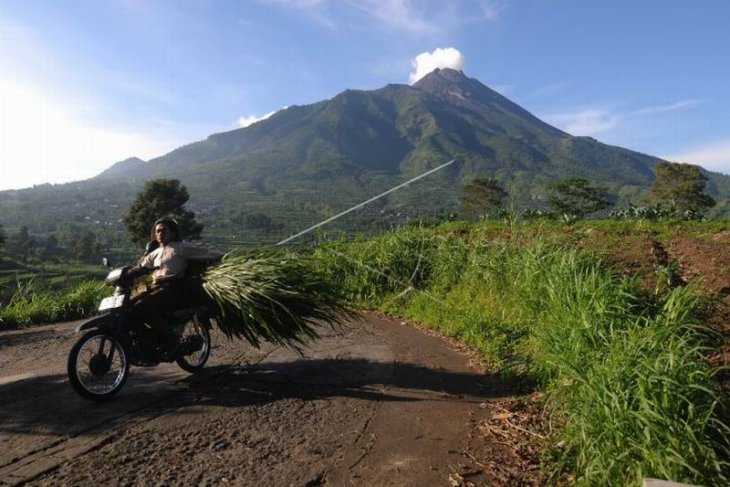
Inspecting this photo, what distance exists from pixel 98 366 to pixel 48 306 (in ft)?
20.4

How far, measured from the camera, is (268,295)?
524 centimetres

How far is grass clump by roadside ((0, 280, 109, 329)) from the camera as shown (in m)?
9.41

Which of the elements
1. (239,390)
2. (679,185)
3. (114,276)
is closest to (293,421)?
(239,390)

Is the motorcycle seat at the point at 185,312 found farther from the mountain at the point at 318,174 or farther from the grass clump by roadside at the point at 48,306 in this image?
the mountain at the point at 318,174

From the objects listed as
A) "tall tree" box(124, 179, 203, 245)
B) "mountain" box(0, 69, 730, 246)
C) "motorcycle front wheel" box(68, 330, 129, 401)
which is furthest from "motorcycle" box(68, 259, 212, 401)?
"mountain" box(0, 69, 730, 246)

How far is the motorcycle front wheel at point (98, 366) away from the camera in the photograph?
179 inches

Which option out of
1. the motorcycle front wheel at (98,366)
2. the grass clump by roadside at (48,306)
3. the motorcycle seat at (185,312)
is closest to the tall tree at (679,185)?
the grass clump by roadside at (48,306)

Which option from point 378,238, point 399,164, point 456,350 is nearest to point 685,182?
point 378,238

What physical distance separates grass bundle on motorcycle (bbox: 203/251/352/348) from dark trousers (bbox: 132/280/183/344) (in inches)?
11.8

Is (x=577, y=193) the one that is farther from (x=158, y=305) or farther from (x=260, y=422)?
(x=260, y=422)

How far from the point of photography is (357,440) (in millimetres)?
3863

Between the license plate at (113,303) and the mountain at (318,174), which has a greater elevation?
the mountain at (318,174)

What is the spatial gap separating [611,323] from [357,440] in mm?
2094

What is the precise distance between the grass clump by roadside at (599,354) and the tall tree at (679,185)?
147 ft
